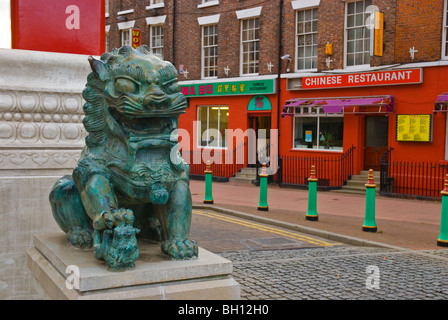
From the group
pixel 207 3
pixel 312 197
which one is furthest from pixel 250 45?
pixel 312 197

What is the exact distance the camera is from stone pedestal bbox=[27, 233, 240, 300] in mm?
2531

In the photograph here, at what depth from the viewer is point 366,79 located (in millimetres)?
18750

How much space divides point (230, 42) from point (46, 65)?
2000cm

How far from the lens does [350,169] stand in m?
19.5

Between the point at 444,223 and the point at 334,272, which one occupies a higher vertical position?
the point at 444,223

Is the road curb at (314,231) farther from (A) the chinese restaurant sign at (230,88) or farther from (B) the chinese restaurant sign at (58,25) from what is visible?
(A) the chinese restaurant sign at (230,88)

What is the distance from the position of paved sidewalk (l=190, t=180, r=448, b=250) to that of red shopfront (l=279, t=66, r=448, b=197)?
1994 mm

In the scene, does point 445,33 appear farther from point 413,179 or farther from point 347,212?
point 347,212

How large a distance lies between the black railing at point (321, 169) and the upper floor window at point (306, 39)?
385 centimetres

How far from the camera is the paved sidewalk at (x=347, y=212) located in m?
10.2

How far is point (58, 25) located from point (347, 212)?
10676 mm

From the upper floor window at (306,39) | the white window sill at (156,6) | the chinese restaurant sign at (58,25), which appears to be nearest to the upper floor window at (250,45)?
the upper floor window at (306,39)

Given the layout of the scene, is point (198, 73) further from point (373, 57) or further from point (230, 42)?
point (373, 57)
